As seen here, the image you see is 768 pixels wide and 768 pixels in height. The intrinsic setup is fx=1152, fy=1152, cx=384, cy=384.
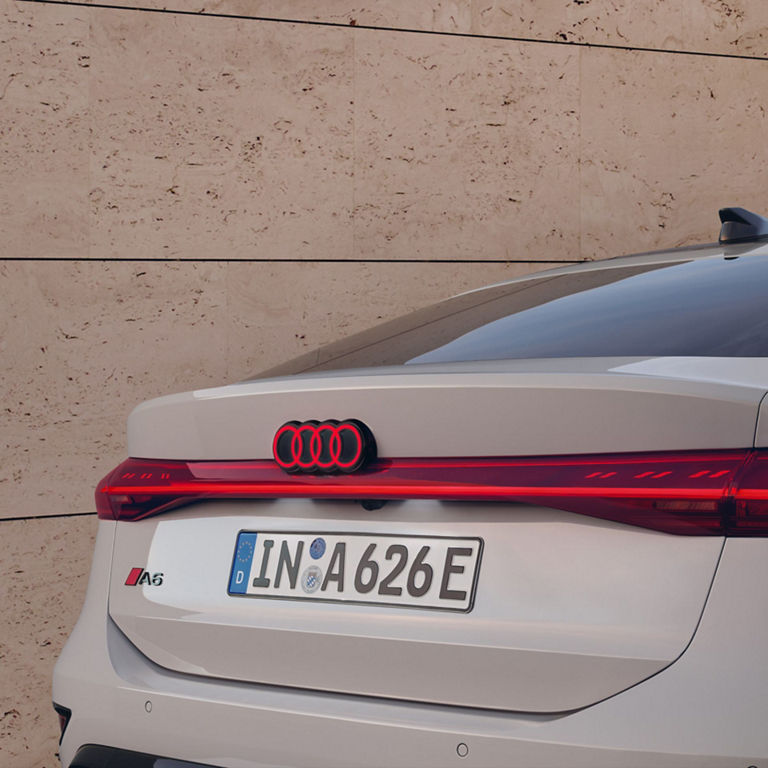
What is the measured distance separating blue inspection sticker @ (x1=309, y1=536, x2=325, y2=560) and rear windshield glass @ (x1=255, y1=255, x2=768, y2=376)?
15.5 inches

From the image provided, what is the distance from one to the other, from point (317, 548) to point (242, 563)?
190 millimetres

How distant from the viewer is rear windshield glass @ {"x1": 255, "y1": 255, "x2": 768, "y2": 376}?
202 cm

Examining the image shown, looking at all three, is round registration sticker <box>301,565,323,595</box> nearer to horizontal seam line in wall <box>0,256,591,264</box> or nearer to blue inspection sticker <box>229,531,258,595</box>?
blue inspection sticker <box>229,531,258,595</box>

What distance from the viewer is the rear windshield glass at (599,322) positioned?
6.62 feet

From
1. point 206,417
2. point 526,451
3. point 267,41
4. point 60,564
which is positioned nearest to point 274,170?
point 267,41

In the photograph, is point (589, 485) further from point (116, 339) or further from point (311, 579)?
point (116, 339)

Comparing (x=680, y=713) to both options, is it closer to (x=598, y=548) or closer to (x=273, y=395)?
(x=598, y=548)

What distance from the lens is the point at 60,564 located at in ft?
16.4

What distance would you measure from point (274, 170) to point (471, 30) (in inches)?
49.6

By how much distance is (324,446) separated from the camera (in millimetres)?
2004

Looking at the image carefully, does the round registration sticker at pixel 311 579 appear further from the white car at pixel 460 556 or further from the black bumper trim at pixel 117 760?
the black bumper trim at pixel 117 760

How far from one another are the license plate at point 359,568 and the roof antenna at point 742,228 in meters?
1.26

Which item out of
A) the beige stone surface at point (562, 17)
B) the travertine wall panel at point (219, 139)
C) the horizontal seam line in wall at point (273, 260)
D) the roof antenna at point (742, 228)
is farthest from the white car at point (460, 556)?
the beige stone surface at point (562, 17)

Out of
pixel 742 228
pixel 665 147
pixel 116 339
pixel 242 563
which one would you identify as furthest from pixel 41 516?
pixel 665 147
